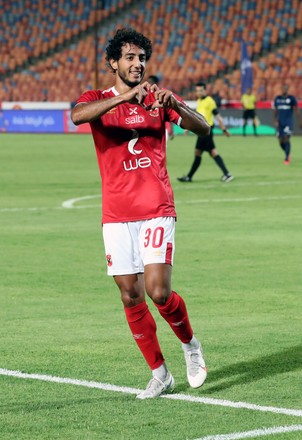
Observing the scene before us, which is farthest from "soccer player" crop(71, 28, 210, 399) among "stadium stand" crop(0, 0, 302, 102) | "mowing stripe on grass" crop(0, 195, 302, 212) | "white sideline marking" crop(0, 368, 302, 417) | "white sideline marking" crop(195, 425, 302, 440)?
"stadium stand" crop(0, 0, 302, 102)

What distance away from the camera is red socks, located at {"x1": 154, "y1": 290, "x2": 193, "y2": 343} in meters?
6.77

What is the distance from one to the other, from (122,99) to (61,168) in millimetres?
22022

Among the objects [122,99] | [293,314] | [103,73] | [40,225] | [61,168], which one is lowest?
[103,73]

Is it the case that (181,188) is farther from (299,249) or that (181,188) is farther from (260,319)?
(260,319)

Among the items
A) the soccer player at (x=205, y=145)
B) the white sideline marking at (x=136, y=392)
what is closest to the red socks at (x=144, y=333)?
the white sideline marking at (x=136, y=392)

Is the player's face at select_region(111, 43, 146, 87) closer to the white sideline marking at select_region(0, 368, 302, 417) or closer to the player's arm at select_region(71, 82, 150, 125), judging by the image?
the player's arm at select_region(71, 82, 150, 125)

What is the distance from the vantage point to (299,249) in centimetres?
1385

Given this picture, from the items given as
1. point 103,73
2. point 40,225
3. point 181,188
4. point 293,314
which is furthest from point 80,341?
point 103,73

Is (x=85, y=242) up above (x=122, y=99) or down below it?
below

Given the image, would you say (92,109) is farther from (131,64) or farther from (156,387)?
(156,387)

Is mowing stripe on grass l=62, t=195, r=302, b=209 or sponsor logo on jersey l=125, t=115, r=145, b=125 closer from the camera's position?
sponsor logo on jersey l=125, t=115, r=145, b=125

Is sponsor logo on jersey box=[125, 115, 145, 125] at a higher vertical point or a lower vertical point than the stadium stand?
higher

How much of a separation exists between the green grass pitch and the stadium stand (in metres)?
32.0

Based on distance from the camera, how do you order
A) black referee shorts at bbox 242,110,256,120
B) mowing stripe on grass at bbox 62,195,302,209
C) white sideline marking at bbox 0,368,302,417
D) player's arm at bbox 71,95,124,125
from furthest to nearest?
black referee shorts at bbox 242,110,256,120, mowing stripe on grass at bbox 62,195,302,209, player's arm at bbox 71,95,124,125, white sideline marking at bbox 0,368,302,417
